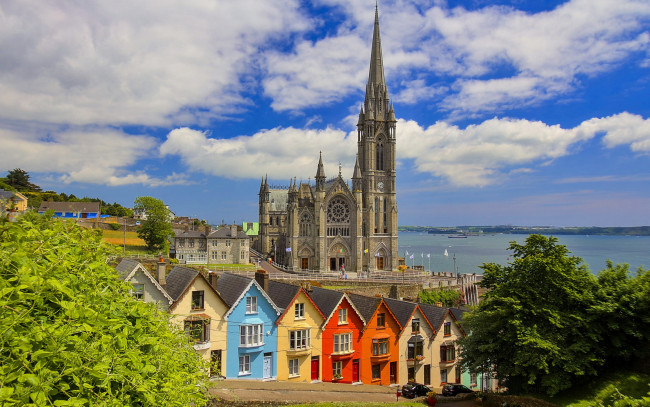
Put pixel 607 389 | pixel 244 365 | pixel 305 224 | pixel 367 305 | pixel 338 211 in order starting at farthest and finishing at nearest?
1. pixel 338 211
2. pixel 305 224
3. pixel 367 305
4. pixel 244 365
5. pixel 607 389

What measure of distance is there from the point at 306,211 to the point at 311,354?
5537 cm

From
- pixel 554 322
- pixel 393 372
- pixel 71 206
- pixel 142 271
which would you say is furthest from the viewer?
pixel 71 206

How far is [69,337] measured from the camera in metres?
4.33

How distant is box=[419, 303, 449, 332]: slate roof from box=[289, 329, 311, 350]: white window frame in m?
11.6

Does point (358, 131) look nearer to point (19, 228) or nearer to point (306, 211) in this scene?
point (306, 211)

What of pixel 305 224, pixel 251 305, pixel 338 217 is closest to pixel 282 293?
pixel 251 305

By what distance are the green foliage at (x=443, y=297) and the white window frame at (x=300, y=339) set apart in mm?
30771

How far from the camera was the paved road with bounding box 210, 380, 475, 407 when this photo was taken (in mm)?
19691

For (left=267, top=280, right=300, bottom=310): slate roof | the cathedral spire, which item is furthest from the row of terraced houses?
the cathedral spire

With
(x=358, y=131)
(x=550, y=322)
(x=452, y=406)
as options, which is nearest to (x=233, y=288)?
(x=452, y=406)

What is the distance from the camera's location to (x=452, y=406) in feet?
79.2

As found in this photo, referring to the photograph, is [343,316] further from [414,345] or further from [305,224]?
[305,224]

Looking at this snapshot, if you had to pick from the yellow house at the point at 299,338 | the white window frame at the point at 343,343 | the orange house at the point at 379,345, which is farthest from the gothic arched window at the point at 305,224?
the white window frame at the point at 343,343

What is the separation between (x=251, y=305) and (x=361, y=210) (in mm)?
58142
